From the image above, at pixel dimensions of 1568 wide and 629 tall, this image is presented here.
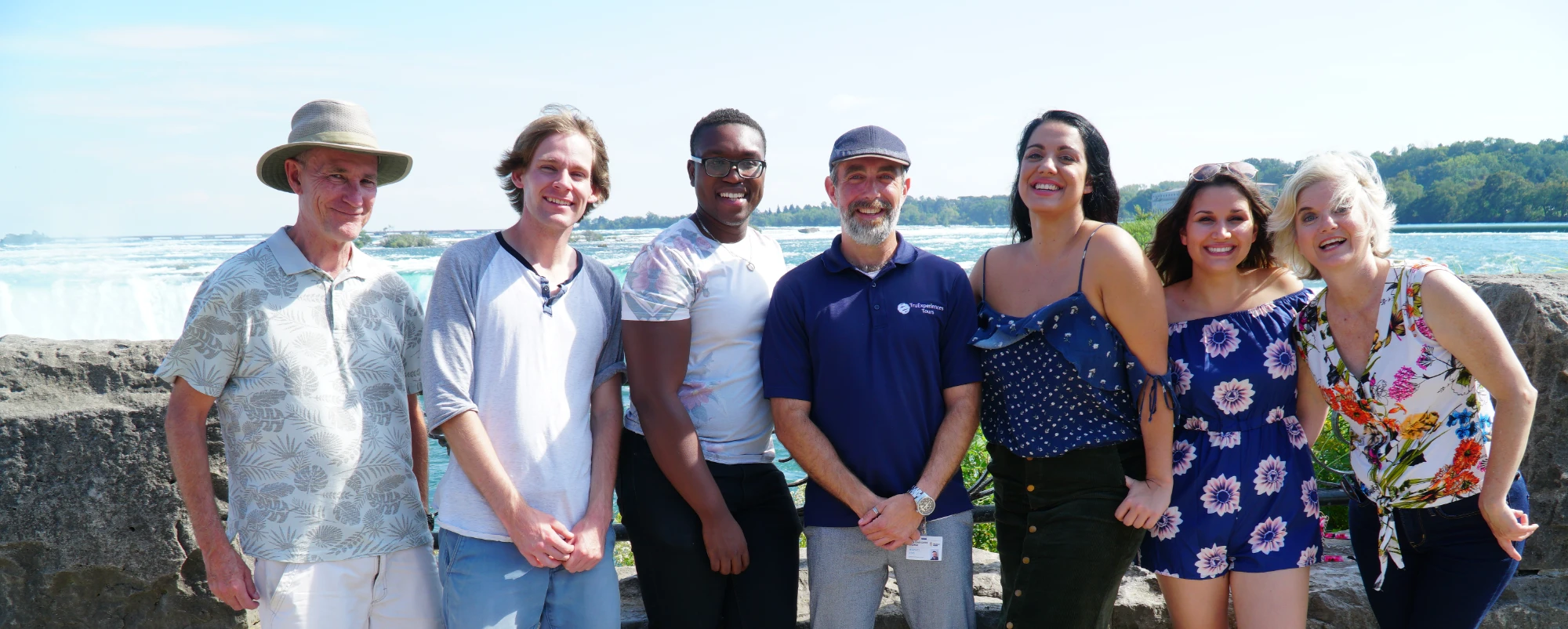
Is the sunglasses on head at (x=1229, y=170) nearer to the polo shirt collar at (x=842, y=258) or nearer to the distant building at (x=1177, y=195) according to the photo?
the distant building at (x=1177, y=195)

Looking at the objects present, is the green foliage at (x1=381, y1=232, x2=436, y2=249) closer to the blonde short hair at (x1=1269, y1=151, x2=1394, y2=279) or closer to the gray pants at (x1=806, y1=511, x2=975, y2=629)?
the gray pants at (x1=806, y1=511, x2=975, y2=629)

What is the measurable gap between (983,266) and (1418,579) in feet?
5.75

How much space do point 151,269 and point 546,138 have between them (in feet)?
154

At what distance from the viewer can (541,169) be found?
2.96m

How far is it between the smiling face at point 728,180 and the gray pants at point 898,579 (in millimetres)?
Result: 1170

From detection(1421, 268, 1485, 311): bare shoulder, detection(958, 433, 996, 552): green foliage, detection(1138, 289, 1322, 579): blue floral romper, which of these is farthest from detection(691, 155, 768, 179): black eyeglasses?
detection(958, 433, 996, 552): green foliage

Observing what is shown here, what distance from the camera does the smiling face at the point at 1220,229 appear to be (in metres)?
3.09

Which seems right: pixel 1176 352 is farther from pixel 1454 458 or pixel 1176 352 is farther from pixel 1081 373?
pixel 1454 458

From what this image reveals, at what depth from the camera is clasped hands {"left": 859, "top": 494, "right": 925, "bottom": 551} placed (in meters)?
2.87

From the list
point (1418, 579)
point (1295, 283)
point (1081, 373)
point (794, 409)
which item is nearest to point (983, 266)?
point (1081, 373)

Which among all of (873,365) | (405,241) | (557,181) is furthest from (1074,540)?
(405,241)

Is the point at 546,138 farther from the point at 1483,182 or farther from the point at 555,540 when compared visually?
the point at 1483,182

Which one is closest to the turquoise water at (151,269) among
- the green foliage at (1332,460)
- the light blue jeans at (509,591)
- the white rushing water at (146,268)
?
the white rushing water at (146,268)

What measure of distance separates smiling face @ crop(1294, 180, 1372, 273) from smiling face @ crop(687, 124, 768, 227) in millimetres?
1892
